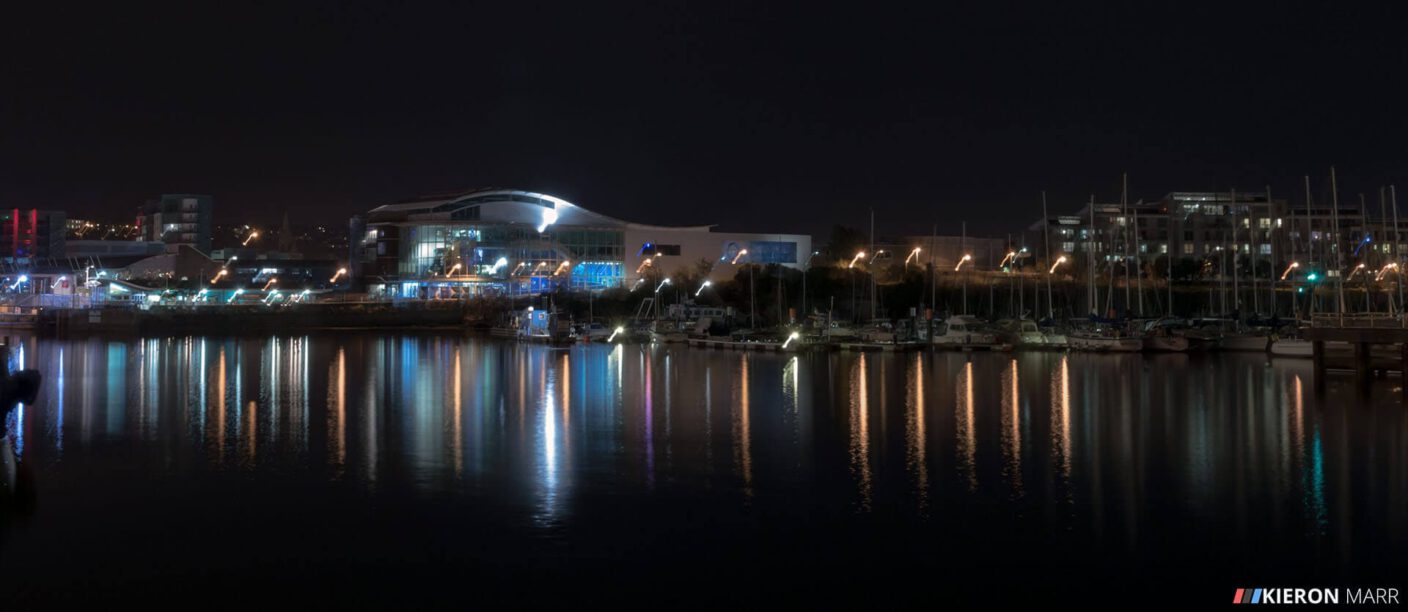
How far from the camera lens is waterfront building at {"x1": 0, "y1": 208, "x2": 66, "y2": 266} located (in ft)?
366

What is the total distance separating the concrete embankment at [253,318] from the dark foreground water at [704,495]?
42.0 metres

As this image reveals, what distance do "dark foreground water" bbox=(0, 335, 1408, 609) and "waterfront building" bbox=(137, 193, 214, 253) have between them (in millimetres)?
101516

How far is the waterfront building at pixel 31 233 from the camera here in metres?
112

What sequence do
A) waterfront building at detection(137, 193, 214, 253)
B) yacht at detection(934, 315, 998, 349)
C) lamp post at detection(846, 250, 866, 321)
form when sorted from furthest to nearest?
waterfront building at detection(137, 193, 214, 253) < lamp post at detection(846, 250, 866, 321) < yacht at detection(934, 315, 998, 349)

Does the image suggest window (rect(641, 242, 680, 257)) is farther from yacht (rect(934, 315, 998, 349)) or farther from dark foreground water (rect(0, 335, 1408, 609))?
dark foreground water (rect(0, 335, 1408, 609))

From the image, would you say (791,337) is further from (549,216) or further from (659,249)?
(549,216)

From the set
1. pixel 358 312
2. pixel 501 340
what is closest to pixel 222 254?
pixel 358 312

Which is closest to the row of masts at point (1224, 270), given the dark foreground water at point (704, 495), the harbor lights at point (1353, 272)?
the harbor lights at point (1353, 272)

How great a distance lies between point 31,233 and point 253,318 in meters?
55.1

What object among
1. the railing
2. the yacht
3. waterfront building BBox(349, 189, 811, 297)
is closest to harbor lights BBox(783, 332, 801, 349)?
the yacht

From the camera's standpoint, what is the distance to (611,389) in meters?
30.2

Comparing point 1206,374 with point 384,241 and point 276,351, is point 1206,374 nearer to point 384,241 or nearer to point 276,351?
point 276,351

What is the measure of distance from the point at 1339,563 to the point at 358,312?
227ft

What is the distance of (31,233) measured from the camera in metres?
113
